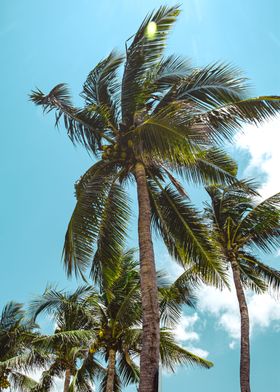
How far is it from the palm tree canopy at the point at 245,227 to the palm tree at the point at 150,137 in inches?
169

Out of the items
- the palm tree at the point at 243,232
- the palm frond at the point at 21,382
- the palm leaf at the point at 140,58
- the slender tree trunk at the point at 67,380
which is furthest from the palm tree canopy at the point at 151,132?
the palm frond at the point at 21,382

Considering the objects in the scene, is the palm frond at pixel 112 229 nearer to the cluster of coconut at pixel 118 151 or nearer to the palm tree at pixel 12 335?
the cluster of coconut at pixel 118 151

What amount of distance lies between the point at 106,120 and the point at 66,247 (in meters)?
3.24

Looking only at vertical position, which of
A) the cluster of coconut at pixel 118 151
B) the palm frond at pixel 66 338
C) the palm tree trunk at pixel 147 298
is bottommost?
the palm tree trunk at pixel 147 298

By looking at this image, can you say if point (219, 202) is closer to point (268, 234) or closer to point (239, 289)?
point (268, 234)

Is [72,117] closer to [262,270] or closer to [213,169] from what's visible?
[213,169]

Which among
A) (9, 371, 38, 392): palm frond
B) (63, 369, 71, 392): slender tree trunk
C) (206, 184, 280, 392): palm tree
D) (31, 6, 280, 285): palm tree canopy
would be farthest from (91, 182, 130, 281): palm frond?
(9, 371, 38, 392): palm frond

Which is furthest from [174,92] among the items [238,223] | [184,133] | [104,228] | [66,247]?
[238,223]

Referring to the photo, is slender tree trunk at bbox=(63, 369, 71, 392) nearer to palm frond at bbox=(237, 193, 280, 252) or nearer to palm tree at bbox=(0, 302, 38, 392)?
palm tree at bbox=(0, 302, 38, 392)

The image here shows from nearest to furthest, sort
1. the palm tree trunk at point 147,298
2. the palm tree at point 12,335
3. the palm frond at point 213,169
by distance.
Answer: the palm tree trunk at point 147,298
the palm frond at point 213,169
the palm tree at point 12,335

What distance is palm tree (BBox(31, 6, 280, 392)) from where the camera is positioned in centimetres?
974

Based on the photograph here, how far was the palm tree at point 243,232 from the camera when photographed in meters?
15.8

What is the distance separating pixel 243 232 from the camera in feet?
55.2

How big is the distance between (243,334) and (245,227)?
3.95 meters
